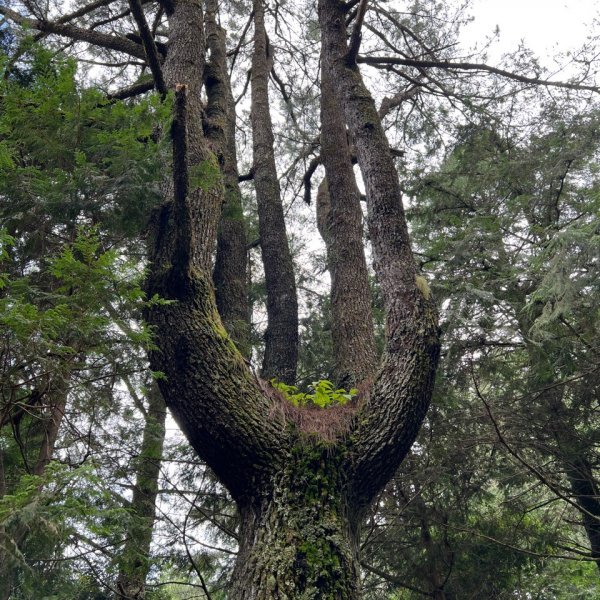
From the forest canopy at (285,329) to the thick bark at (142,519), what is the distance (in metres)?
0.05

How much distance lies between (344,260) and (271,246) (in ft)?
3.88

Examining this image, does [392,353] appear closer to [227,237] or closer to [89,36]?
[227,237]

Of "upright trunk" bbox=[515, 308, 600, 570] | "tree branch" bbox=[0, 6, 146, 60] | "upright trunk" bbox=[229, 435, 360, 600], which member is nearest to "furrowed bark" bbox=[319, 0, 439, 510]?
"upright trunk" bbox=[229, 435, 360, 600]

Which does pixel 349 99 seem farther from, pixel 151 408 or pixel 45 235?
pixel 151 408

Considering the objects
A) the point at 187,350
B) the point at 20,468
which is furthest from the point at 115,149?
the point at 20,468

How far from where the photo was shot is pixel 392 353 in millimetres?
3578

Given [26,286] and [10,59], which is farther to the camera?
[10,59]

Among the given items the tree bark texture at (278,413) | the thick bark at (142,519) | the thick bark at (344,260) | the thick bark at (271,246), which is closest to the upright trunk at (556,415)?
the thick bark at (344,260)

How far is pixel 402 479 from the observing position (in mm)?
5621

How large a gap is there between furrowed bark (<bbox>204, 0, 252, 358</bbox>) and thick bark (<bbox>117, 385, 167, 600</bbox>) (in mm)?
1246

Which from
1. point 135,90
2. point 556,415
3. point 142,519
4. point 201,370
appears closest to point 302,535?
point 201,370

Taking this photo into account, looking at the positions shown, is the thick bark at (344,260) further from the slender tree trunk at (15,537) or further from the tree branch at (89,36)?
the slender tree trunk at (15,537)

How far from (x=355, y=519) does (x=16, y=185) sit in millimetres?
2821

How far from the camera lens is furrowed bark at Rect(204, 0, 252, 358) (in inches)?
207
